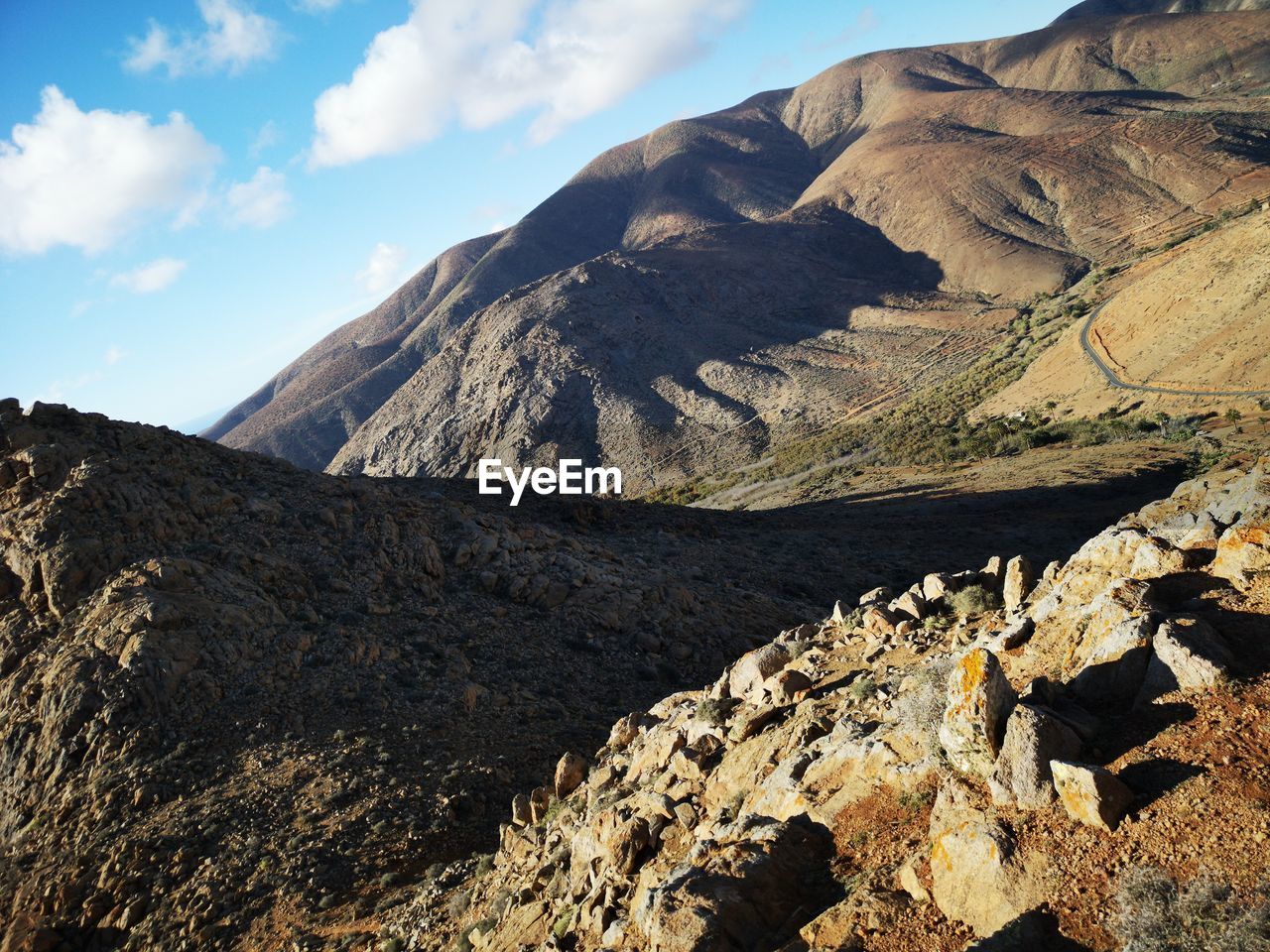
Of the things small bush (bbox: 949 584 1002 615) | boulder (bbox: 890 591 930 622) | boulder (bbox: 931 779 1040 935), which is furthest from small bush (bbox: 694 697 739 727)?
boulder (bbox: 931 779 1040 935)

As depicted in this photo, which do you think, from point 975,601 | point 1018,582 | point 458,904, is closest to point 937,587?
point 975,601

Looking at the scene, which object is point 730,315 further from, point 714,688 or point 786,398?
point 714,688

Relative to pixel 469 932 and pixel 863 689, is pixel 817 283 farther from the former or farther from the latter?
pixel 469 932

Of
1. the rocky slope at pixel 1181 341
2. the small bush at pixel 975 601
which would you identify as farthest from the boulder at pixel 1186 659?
the rocky slope at pixel 1181 341

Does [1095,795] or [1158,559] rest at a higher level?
[1095,795]

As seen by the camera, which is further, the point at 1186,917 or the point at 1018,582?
the point at 1018,582

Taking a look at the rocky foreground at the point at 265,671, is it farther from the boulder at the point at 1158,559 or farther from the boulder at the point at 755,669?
the boulder at the point at 1158,559

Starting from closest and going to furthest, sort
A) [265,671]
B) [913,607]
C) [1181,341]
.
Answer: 1. [913,607]
2. [265,671]
3. [1181,341]
